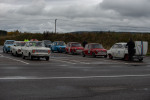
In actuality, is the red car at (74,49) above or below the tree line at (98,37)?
below

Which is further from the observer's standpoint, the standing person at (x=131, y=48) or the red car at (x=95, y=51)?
the red car at (x=95, y=51)

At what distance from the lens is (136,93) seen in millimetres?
8750

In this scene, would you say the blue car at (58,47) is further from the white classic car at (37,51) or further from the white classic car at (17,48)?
the white classic car at (37,51)

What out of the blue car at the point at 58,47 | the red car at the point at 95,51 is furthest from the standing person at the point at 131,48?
the blue car at the point at 58,47

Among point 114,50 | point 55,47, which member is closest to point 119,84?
point 114,50

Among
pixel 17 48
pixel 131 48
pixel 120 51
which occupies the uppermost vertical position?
pixel 131 48

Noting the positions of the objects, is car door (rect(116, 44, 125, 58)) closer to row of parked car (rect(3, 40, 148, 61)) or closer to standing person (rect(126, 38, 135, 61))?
row of parked car (rect(3, 40, 148, 61))

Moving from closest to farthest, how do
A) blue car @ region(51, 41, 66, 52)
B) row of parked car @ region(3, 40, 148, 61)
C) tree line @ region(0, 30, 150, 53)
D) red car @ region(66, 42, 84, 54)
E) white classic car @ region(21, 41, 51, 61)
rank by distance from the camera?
white classic car @ region(21, 41, 51, 61), row of parked car @ region(3, 40, 148, 61), red car @ region(66, 42, 84, 54), blue car @ region(51, 41, 66, 52), tree line @ region(0, 30, 150, 53)

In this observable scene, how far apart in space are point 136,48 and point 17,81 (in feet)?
50.2

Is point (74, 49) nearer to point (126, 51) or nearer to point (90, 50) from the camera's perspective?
point (90, 50)

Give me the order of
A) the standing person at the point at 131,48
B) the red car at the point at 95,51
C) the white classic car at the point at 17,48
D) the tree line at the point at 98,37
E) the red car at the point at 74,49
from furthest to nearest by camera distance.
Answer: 1. the tree line at the point at 98,37
2. the red car at the point at 74,49
3. the red car at the point at 95,51
4. the white classic car at the point at 17,48
5. the standing person at the point at 131,48

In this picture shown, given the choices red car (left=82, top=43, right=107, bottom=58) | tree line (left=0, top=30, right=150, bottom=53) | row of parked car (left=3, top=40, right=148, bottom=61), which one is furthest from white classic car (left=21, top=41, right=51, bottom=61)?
tree line (left=0, top=30, right=150, bottom=53)

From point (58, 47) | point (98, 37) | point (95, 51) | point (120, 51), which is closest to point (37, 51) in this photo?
point (120, 51)

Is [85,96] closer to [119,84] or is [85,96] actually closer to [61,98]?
[61,98]
